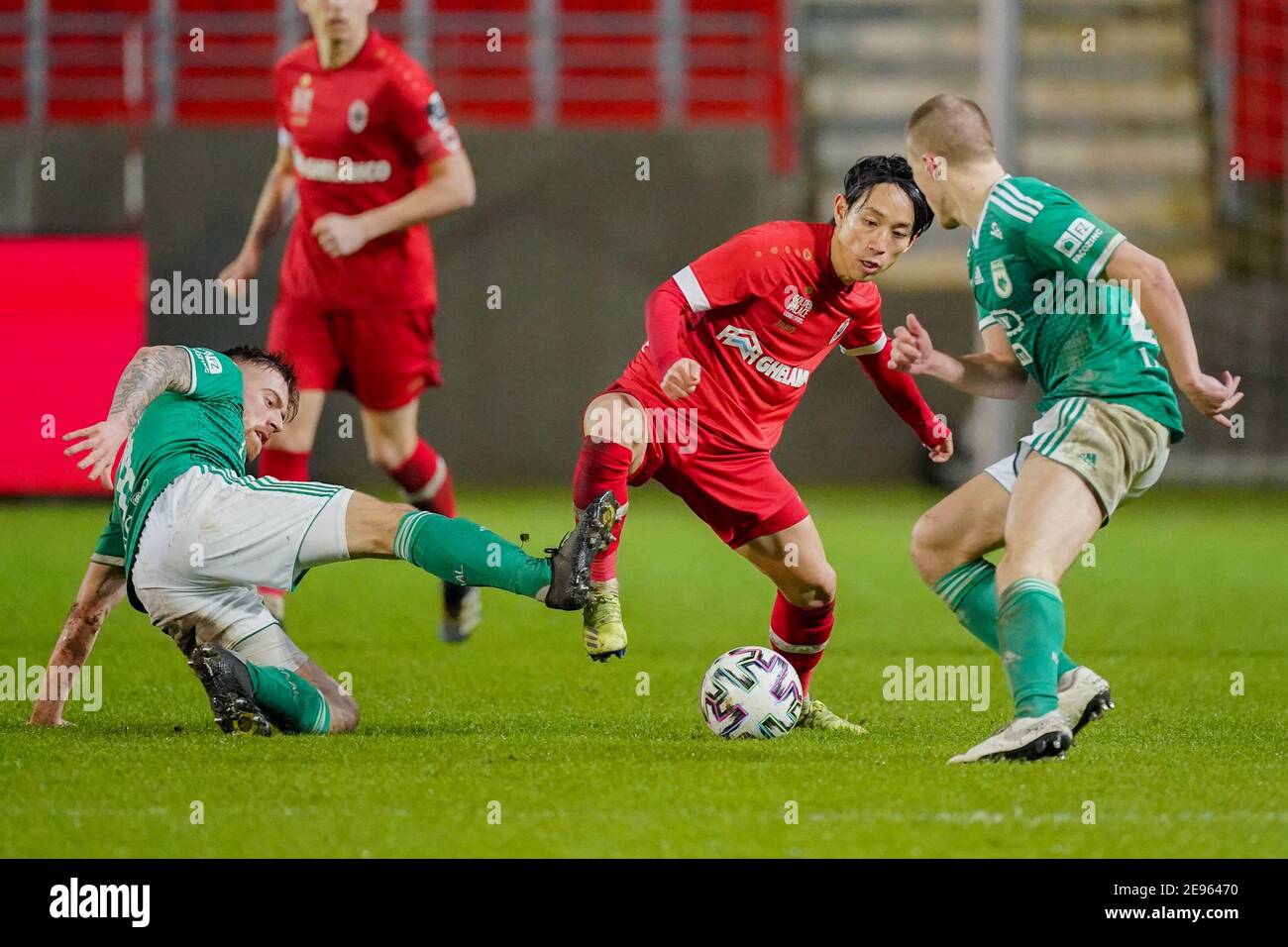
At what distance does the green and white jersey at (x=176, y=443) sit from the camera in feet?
15.4

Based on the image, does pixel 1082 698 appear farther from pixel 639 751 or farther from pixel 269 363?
pixel 269 363

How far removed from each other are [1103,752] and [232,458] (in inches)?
98.3

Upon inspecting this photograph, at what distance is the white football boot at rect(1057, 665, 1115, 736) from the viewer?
4605 millimetres

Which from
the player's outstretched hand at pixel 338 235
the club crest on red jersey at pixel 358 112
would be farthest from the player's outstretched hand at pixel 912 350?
the club crest on red jersey at pixel 358 112

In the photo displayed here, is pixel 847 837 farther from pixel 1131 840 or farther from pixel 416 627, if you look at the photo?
pixel 416 627

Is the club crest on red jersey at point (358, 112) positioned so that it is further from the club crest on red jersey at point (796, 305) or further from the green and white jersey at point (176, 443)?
the club crest on red jersey at point (796, 305)

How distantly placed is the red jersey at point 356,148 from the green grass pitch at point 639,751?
4.82ft

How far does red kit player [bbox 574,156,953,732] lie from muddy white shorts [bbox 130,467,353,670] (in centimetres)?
82

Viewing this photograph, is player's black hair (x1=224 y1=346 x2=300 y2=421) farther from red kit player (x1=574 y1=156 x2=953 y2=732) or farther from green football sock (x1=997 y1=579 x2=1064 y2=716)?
green football sock (x1=997 y1=579 x2=1064 y2=716)

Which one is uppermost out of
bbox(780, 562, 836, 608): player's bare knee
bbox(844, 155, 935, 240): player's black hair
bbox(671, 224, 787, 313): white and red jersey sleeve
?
bbox(844, 155, 935, 240): player's black hair

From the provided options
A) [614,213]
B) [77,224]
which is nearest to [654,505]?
[614,213]

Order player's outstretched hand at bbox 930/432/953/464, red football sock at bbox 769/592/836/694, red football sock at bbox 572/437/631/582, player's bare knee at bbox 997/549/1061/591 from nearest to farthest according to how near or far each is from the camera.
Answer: player's bare knee at bbox 997/549/1061/591 → red football sock at bbox 572/437/631/582 → red football sock at bbox 769/592/836/694 → player's outstretched hand at bbox 930/432/953/464

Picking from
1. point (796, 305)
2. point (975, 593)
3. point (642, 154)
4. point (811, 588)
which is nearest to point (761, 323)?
point (796, 305)

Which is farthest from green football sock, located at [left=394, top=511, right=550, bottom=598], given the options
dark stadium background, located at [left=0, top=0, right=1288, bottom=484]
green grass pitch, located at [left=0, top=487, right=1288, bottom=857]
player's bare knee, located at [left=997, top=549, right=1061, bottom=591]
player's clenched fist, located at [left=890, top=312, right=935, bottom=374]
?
dark stadium background, located at [left=0, top=0, right=1288, bottom=484]
